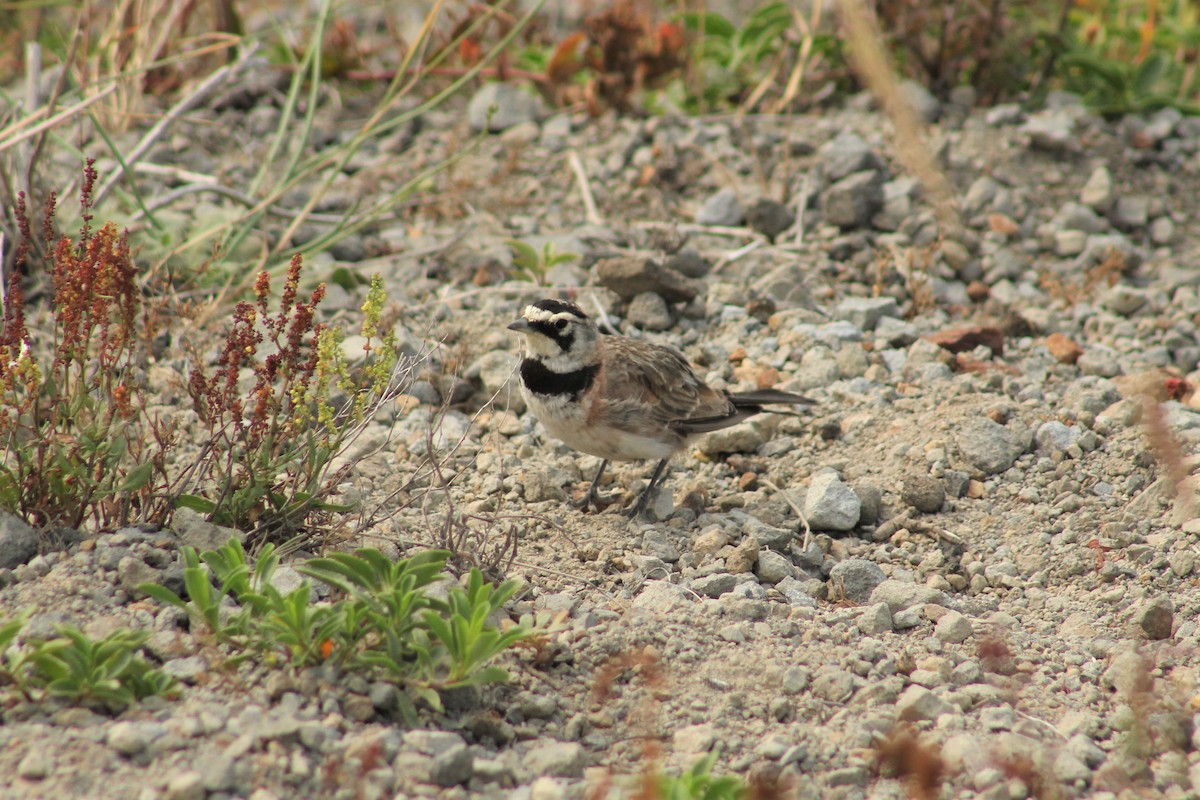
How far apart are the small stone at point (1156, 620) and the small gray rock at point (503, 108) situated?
17.4 ft

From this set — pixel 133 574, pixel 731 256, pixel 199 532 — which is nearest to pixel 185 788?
pixel 133 574

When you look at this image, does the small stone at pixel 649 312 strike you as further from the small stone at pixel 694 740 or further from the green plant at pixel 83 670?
the green plant at pixel 83 670

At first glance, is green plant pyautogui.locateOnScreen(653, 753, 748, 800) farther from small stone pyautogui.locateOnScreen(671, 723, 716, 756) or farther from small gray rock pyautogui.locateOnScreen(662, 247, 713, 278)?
small gray rock pyautogui.locateOnScreen(662, 247, 713, 278)

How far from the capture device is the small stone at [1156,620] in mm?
3838

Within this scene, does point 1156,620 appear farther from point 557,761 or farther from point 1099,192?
point 1099,192

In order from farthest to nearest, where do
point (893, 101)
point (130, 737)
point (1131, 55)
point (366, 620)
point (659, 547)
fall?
point (1131, 55) → point (659, 547) → point (366, 620) → point (130, 737) → point (893, 101)

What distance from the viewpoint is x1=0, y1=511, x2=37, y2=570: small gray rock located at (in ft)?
11.4

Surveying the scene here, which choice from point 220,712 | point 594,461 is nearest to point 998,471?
point 594,461

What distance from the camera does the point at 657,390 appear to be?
493cm

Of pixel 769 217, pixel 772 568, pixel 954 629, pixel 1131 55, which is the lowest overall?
pixel 772 568

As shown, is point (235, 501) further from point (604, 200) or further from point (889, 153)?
point (889, 153)

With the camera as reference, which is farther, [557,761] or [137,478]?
[137,478]

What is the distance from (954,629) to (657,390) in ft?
5.29

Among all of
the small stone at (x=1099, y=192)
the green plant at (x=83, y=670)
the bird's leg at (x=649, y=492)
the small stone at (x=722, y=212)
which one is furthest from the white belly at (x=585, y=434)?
the small stone at (x=1099, y=192)
